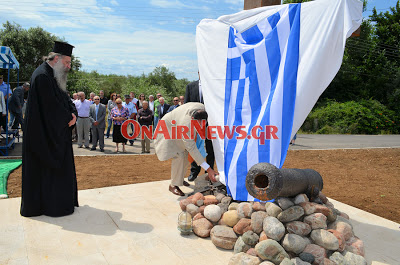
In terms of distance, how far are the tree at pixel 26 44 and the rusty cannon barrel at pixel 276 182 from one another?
28.6m

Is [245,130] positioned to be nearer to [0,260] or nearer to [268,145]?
[268,145]

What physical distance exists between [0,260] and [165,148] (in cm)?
251

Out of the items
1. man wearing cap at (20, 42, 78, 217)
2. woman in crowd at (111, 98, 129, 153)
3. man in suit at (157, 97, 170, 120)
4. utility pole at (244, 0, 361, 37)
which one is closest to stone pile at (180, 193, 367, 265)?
man wearing cap at (20, 42, 78, 217)

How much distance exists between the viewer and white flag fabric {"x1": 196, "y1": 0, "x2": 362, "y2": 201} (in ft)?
11.3

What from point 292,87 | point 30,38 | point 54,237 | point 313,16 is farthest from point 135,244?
point 30,38

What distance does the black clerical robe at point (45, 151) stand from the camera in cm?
391

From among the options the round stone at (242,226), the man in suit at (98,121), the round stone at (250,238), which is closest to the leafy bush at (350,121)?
the man in suit at (98,121)

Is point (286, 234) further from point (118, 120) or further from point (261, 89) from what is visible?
point (118, 120)

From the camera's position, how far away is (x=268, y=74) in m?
3.80

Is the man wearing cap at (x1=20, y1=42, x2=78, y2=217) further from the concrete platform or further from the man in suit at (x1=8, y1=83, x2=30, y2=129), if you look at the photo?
the man in suit at (x1=8, y1=83, x2=30, y2=129)

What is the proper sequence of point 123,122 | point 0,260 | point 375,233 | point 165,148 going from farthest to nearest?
1. point 123,122
2. point 165,148
3. point 375,233
4. point 0,260

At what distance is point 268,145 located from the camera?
362 centimetres

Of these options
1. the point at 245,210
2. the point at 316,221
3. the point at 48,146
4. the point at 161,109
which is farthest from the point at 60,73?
the point at 161,109

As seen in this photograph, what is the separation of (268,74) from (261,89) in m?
0.20
